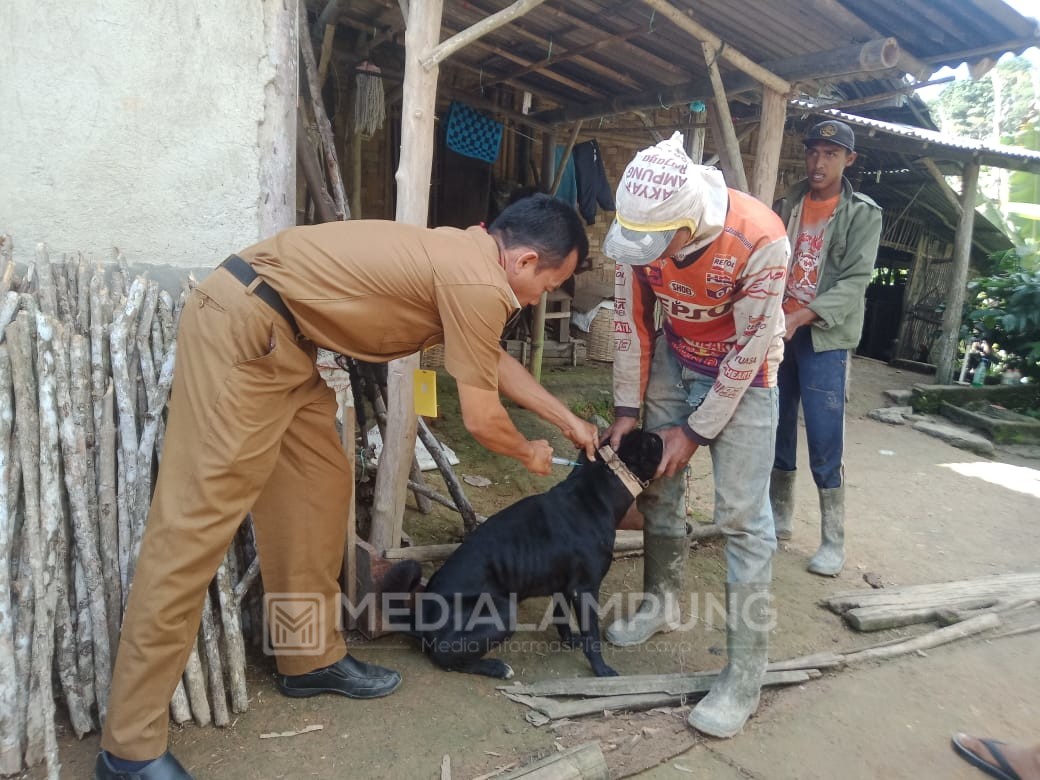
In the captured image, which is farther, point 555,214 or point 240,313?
point 555,214

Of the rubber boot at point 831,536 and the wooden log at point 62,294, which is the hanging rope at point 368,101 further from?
the rubber boot at point 831,536

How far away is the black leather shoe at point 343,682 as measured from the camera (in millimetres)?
2613

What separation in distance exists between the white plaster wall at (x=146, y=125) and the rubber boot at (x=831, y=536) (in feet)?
11.1

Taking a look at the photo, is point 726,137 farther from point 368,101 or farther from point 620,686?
point 620,686

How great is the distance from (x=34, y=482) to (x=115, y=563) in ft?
1.22

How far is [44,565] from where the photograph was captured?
2125mm

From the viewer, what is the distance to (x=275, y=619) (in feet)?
8.65

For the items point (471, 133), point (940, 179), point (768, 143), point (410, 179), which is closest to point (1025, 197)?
point (940, 179)

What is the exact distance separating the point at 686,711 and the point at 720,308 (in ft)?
5.08

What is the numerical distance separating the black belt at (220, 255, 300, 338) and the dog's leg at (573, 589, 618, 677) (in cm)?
160

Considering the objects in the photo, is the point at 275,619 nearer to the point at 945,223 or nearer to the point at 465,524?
the point at 465,524

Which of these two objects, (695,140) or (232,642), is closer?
(232,642)

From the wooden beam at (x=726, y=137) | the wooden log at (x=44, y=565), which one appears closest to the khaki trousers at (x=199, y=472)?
the wooden log at (x=44, y=565)

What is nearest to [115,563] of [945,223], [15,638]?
[15,638]
